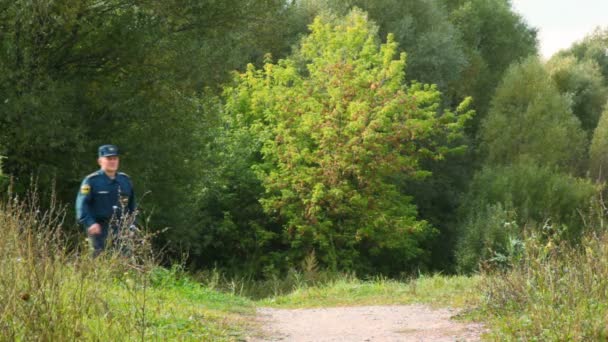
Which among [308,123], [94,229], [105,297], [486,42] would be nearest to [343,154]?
[308,123]

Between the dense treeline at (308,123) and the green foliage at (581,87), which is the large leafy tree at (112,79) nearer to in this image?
the dense treeline at (308,123)

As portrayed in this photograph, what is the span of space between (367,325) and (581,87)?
41298 mm

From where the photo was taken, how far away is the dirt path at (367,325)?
26.3ft

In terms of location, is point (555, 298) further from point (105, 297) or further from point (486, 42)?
point (486, 42)

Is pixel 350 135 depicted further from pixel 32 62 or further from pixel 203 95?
pixel 32 62

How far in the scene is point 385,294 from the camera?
40.5ft

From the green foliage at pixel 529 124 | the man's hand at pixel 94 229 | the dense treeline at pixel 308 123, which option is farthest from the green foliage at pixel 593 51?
the man's hand at pixel 94 229

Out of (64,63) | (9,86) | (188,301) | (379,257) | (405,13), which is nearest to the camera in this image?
(188,301)

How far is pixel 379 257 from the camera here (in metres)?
31.9

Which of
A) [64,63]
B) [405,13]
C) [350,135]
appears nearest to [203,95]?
[64,63]

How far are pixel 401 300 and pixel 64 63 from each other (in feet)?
37.9

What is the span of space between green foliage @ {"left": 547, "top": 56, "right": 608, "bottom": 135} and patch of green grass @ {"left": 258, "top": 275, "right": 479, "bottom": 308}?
34988 mm

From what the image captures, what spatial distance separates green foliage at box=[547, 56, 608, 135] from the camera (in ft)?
151

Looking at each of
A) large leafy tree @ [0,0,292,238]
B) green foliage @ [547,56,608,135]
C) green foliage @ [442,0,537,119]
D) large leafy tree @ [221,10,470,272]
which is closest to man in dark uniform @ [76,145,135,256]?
large leafy tree @ [0,0,292,238]
